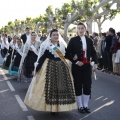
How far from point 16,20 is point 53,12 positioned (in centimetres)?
4606

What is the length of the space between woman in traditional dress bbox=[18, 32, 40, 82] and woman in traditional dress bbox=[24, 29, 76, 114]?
283 centimetres

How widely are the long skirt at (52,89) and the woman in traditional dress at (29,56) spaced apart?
9.98 ft

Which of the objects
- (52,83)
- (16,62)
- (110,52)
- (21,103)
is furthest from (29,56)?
(110,52)

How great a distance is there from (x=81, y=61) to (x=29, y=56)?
345 centimetres

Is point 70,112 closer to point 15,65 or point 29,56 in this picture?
point 29,56

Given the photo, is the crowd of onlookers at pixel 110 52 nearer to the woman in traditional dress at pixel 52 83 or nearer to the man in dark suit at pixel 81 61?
the man in dark suit at pixel 81 61

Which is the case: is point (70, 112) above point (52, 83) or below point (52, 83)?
below

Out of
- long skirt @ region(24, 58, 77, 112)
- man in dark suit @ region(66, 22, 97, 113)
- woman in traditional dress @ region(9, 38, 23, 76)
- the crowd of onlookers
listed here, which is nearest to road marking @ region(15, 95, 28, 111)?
long skirt @ region(24, 58, 77, 112)

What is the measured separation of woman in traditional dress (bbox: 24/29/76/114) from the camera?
6.70 metres

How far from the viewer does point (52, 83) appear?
682cm

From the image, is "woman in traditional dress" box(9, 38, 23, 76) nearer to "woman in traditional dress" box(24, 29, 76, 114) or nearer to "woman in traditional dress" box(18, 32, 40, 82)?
"woman in traditional dress" box(18, 32, 40, 82)

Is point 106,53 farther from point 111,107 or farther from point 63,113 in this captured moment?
point 63,113

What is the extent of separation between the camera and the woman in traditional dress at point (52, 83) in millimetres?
6703

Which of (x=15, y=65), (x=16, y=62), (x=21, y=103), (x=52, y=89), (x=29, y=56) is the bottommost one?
(x=21, y=103)
